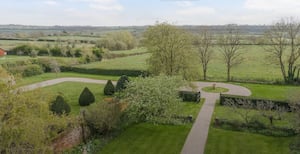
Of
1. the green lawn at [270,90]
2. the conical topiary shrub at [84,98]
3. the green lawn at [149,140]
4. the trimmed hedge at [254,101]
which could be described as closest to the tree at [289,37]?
the green lawn at [270,90]

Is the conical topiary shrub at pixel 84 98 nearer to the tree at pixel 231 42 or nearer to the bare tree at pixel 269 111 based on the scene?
the bare tree at pixel 269 111

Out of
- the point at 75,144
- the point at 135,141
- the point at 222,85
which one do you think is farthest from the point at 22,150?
the point at 222,85

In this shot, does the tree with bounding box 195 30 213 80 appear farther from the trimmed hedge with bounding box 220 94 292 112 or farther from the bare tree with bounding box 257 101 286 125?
the bare tree with bounding box 257 101 286 125

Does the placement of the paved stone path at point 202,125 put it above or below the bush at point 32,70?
below

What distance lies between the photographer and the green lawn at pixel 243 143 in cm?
1509

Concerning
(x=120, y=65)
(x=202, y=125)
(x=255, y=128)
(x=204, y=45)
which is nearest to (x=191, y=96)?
(x=202, y=125)

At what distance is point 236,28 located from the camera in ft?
123

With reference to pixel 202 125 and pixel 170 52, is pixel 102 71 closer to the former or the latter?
pixel 170 52

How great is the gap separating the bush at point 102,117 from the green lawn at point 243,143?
6002mm

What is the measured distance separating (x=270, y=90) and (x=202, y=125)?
14.1 metres

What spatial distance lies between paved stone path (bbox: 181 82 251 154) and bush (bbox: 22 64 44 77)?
25.7 metres

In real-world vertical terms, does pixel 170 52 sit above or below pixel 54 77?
above

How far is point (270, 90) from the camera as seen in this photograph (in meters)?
29.5

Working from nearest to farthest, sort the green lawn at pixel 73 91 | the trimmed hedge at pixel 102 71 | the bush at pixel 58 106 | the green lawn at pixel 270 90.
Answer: the bush at pixel 58 106
the green lawn at pixel 73 91
the green lawn at pixel 270 90
the trimmed hedge at pixel 102 71
